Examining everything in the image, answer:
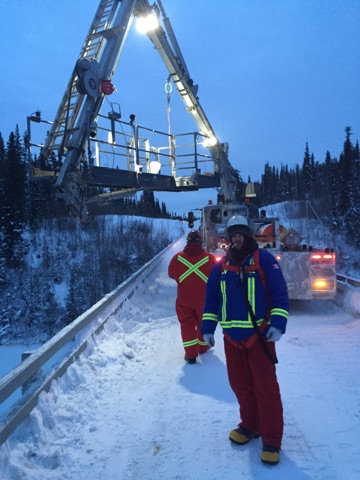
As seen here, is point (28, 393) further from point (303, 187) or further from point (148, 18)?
point (303, 187)

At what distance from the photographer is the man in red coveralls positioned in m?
5.89

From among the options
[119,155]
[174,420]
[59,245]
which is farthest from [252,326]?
[59,245]

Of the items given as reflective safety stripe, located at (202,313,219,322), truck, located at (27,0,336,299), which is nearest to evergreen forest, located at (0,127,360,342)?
truck, located at (27,0,336,299)

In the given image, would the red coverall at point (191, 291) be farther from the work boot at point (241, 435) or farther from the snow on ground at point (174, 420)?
the work boot at point (241, 435)

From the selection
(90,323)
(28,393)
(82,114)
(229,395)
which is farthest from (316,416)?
(82,114)

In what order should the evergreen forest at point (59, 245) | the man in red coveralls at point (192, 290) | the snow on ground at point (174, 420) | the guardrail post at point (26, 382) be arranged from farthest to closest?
the evergreen forest at point (59, 245)
the man in red coveralls at point (192, 290)
the guardrail post at point (26, 382)
the snow on ground at point (174, 420)

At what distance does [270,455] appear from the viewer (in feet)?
10.7

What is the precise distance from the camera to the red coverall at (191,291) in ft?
19.4

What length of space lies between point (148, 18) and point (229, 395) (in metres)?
9.86

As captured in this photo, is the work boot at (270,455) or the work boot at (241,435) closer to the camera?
the work boot at (270,455)

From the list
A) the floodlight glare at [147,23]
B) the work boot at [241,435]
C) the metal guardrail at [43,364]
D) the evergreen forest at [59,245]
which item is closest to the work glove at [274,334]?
the work boot at [241,435]

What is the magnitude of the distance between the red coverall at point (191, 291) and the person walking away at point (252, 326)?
7.13ft

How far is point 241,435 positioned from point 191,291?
2.65 metres

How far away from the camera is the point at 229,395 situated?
4.66 meters
